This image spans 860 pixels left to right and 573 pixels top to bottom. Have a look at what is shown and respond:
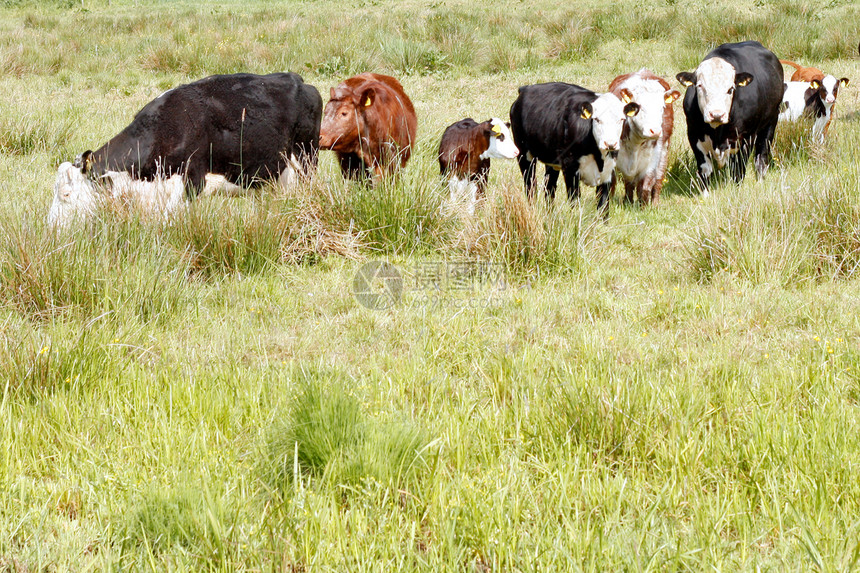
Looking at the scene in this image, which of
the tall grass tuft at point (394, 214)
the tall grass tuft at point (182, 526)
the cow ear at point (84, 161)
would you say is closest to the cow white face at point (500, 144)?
the tall grass tuft at point (394, 214)

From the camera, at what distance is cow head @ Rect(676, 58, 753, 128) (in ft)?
24.5

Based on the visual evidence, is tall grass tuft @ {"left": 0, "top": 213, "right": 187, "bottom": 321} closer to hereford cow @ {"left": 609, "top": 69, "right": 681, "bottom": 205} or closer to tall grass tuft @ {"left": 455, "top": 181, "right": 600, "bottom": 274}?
tall grass tuft @ {"left": 455, "top": 181, "right": 600, "bottom": 274}

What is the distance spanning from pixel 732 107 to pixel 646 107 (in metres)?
1.14

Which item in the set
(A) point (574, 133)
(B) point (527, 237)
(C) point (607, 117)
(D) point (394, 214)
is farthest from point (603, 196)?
(D) point (394, 214)

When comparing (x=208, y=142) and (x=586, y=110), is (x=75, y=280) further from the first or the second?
(x=586, y=110)

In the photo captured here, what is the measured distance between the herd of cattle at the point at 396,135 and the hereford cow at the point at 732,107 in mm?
13

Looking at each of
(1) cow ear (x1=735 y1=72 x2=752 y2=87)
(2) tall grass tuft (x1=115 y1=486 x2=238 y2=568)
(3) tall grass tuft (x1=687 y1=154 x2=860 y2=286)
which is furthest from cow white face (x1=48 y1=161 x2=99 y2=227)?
(1) cow ear (x1=735 y1=72 x2=752 y2=87)

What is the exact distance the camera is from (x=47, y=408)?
318 centimetres

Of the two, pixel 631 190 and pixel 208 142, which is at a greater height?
pixel 208 142

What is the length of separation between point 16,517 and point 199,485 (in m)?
0.58

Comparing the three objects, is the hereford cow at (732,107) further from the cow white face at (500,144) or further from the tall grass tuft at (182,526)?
the tall grass tuft at (182,526)

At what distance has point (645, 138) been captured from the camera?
24.2 ft

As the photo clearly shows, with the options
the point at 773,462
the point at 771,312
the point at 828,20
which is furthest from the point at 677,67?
the point at 773,462

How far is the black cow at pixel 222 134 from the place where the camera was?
6109 mm
